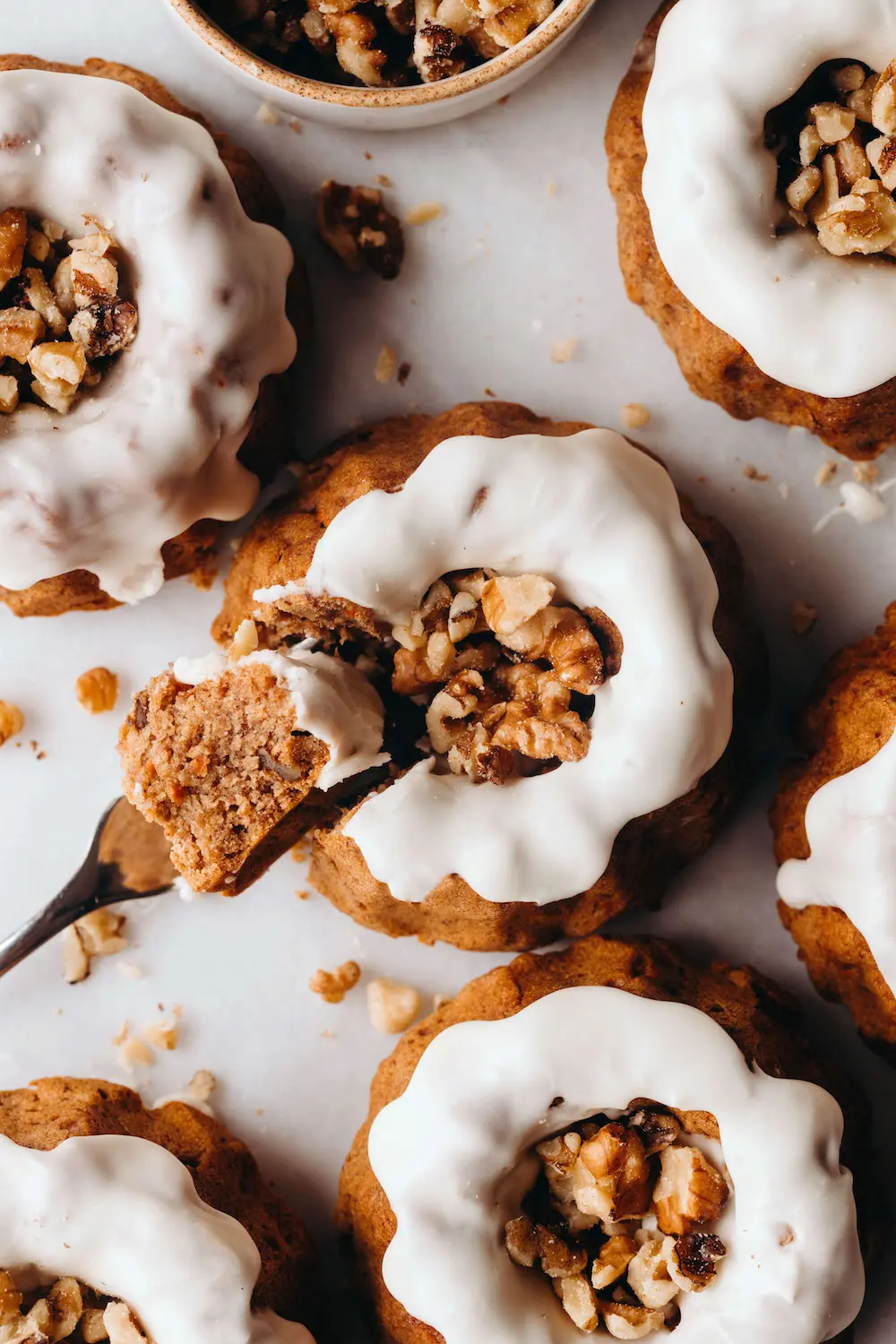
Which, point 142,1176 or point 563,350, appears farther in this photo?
point 563,350

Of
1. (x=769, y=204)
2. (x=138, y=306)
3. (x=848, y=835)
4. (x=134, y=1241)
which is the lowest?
(x=134, y=1241)

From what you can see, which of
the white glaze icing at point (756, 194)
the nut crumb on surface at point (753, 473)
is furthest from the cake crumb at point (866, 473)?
the white glaze icing at point (756, 194)

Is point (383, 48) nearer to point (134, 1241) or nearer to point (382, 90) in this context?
point (382, 90)

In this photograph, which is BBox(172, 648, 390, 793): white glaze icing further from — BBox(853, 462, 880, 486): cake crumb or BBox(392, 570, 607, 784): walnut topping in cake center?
BBox(853, 462, 880, 486): cake crumb

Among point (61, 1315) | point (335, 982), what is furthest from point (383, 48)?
point (61, 1315)

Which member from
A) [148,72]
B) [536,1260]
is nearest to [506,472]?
[148,72]

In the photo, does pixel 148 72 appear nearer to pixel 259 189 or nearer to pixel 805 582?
pixel 259 189

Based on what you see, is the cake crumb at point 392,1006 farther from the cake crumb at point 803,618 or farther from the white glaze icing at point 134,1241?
the cake crumb at point 803,618
